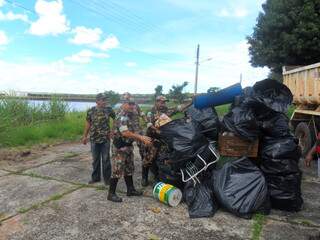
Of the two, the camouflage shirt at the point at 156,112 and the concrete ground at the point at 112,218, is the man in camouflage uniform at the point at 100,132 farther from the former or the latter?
the camouflage shirt at the point at 156,112

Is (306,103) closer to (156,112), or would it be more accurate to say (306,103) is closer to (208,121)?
(208,121)

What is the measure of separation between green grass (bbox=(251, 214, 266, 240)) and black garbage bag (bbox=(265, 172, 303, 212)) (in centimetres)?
35

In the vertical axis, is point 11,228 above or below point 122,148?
below

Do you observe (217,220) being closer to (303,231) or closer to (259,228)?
(259,228)

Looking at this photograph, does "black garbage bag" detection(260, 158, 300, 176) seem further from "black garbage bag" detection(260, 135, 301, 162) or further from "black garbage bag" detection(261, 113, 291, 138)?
"black garbage bag" detection(261, 113, 291, 138)

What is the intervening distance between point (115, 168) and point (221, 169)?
135 cm

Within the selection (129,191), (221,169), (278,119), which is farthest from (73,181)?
(278,119)

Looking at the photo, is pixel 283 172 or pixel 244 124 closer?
pixel 283 172

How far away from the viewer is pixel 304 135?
7395 millimetres

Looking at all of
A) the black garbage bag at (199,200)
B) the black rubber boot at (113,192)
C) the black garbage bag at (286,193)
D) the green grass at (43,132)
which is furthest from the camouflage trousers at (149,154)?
the green grass at (43,132)

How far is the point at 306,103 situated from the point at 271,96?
9.10 ft

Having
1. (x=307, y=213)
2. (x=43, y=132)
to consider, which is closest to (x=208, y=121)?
(x=307, y=213)

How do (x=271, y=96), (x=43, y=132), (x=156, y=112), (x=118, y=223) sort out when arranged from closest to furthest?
1. (x=118, y=223)
2. (x=271, y=96)
3. (x=156, y=112)
4. (x=43, y=132)

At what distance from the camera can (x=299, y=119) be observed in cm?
780
